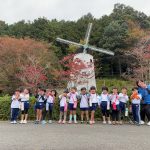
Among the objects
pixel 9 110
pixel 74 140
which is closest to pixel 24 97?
pixel 9 110

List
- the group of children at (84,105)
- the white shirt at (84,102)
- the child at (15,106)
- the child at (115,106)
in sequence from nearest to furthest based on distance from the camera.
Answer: the child at (115,106)
the group of children at (84,105)
the white shirt at (84,102)
the child at (15,106)

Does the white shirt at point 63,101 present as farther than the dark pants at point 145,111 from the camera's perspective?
Yes

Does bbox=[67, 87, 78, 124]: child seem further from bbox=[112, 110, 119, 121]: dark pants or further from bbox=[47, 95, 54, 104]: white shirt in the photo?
bbox=[112, 110, 119, 121]: dark pants

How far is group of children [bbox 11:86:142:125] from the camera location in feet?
46.8

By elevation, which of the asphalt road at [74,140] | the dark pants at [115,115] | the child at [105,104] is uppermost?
the child at [105,104]

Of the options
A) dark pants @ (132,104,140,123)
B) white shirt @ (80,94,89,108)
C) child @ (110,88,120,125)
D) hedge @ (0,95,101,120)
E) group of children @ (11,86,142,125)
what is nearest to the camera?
dark pants @ (132,104,140,123)

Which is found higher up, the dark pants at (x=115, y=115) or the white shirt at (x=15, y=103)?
the white shirt at (x=15, y=103)

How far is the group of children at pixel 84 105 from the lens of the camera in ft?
46.8

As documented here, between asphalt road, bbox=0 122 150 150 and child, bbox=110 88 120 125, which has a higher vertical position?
child, bbox=110 88 120 125

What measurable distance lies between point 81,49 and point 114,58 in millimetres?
16222

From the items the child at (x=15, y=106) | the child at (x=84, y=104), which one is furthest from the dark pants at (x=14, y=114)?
the child at (x=84, y=104)

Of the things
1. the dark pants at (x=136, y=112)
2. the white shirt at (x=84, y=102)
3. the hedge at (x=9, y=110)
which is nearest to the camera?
the dark pants at (x=136, y=112)

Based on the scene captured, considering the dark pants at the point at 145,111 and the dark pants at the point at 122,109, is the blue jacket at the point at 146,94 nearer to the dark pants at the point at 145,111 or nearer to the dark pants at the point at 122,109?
the dark pants at the point at 145,111

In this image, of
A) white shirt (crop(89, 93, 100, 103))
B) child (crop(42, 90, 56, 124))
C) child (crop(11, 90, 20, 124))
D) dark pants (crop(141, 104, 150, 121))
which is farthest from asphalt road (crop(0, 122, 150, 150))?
child (crop(42, 90, 56, 124))
